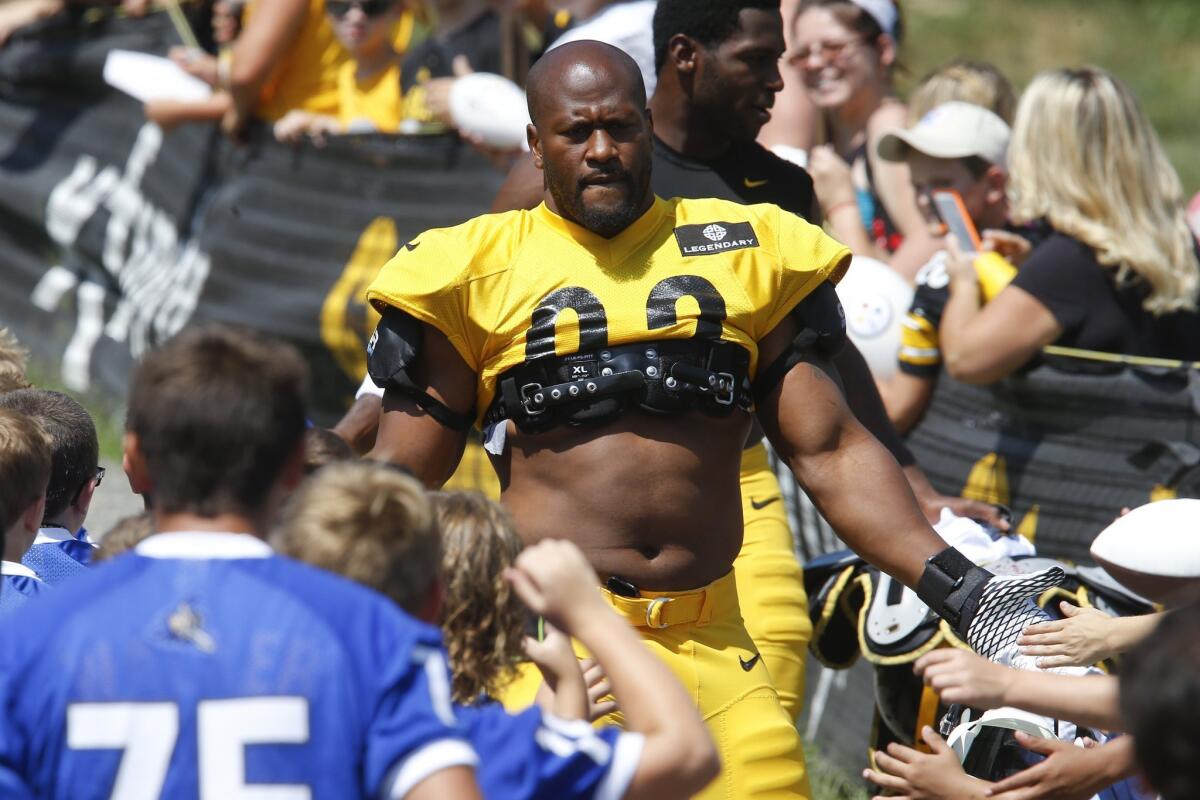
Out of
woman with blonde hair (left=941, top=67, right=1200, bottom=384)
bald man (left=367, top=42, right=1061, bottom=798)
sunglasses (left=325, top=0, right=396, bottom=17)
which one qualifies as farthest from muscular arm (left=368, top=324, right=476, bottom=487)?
sunglasses (left=325, top=0, right=396, bottom=17)

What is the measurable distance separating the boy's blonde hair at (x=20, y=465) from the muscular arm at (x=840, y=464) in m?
1.49

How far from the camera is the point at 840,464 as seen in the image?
3.91 meters

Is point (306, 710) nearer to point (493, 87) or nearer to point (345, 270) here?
point (493, 87)

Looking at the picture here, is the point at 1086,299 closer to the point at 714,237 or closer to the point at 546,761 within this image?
the point at 714,237

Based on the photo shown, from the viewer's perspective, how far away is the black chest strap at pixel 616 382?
12.2 feet

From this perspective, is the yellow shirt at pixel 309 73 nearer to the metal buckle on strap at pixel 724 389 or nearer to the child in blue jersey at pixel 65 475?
the child in blue jersey at pixel 65 475

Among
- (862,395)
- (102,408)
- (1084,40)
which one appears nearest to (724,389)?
(862,395)


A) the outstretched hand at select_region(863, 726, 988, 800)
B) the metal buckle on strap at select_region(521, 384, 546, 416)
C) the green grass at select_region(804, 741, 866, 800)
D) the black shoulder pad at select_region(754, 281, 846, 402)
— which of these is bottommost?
the green grass at select_region(804, 741, 866, 800)

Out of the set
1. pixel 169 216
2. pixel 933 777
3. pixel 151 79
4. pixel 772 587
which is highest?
pixel 933 777

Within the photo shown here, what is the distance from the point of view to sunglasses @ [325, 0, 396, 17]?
7496 mm

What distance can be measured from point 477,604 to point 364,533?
1.16 feet

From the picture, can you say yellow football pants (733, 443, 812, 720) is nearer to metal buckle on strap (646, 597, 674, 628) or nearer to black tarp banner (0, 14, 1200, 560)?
metal buckle on strap (646, 597, 674, 628)

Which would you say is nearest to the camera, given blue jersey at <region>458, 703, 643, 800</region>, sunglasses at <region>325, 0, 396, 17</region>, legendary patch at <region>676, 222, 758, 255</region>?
blue jersey at <region>458, 703, 643, 800</region>

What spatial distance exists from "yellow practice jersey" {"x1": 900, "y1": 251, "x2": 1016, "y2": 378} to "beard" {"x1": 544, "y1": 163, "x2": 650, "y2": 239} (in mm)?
2159
